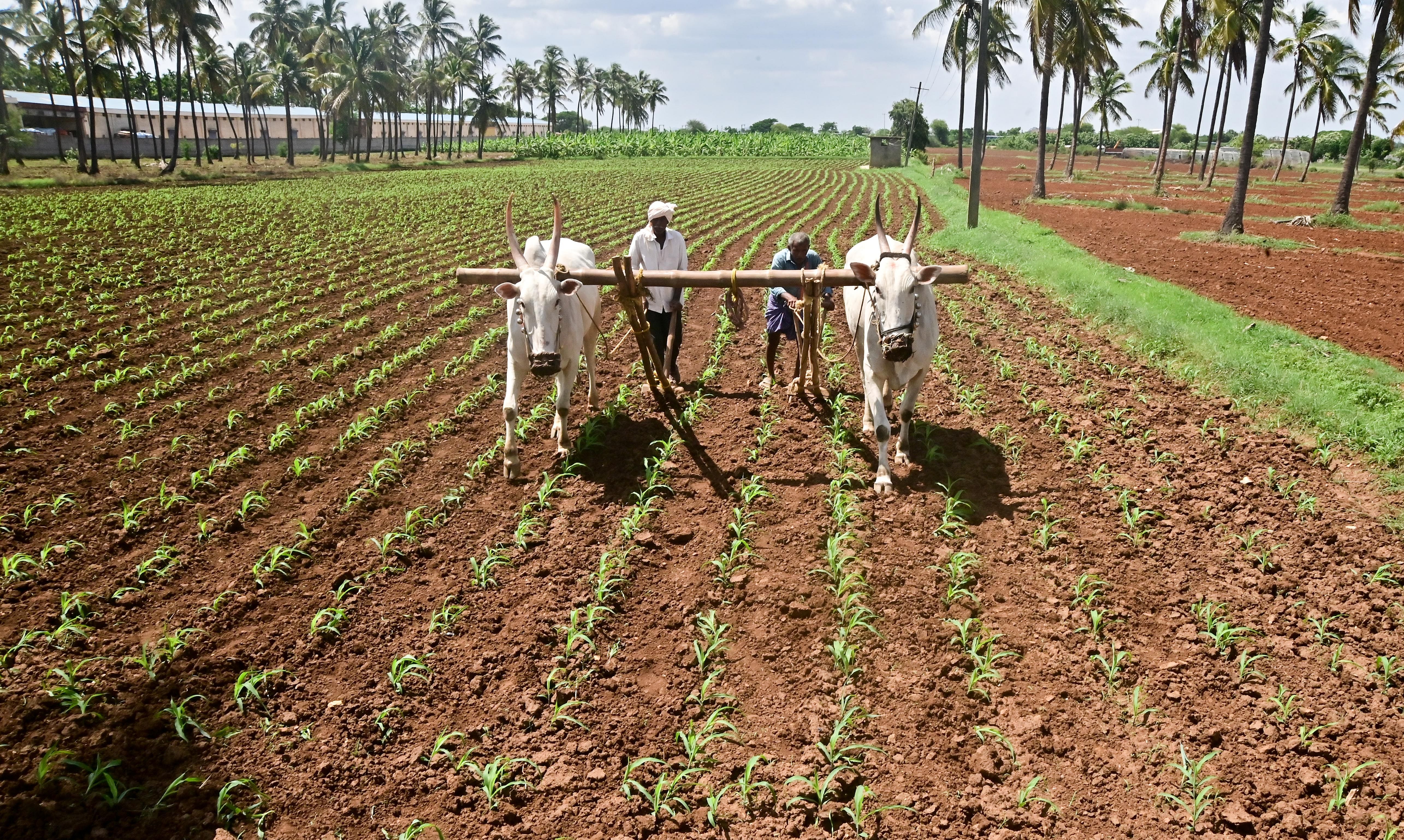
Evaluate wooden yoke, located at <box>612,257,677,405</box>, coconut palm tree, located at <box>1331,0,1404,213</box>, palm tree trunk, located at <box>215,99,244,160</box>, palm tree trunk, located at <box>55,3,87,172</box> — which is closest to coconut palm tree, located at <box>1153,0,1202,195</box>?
coconut palm tree, located at <box>1331,0,1404,213</box>

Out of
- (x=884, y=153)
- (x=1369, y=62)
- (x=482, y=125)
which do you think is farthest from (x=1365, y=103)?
(x=482, y=125)

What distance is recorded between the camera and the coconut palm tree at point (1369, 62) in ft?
70.3

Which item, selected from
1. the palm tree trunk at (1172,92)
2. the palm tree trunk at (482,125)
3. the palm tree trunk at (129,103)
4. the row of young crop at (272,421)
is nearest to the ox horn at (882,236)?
the row of young crop at (272,421)

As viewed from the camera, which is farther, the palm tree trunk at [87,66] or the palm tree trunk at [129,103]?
the palm tree trunk at [129,103]

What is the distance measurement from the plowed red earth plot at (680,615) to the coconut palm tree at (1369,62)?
19.9 metres

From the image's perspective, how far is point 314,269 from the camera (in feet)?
51.3

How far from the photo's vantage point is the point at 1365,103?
74.1 feet

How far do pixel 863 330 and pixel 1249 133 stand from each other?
62.6ft

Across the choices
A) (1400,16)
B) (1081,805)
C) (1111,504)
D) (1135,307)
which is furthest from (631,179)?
(1081,805)

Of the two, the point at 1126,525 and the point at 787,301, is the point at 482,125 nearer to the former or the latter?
the point at 787,301

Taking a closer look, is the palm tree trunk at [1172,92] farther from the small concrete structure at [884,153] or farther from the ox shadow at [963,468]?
the ox shadow at [963,468]

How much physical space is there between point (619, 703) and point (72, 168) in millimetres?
46693

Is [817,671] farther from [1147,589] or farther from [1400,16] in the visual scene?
[1400,16]

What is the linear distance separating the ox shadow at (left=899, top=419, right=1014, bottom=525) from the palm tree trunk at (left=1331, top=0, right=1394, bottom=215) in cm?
2215
